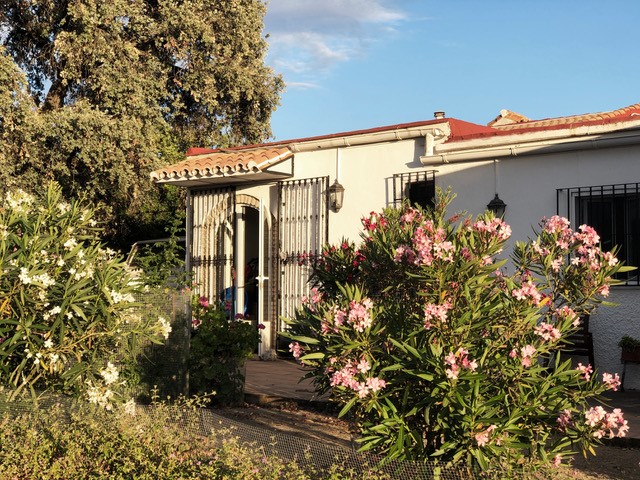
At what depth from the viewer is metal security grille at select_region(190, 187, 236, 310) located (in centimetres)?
1552

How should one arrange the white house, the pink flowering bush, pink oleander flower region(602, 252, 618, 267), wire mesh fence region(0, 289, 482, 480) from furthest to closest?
the white house → pink oleander flower region(602, 252, 618, 267) → wire mesh fence region(0, 289, 482, 480) → the pink flowering bush

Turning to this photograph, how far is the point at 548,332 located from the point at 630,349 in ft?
19.6

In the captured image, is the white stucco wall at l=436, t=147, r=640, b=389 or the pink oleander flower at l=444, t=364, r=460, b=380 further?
Result: the white stucco wall at l=436, t=147, r=640, b=389

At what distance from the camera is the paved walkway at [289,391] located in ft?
29.5

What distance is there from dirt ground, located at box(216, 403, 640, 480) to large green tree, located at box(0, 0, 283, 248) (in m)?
8.07

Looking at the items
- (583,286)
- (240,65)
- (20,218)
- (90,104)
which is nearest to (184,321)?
(20,218)

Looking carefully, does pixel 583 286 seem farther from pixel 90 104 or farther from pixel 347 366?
pixel 90 104

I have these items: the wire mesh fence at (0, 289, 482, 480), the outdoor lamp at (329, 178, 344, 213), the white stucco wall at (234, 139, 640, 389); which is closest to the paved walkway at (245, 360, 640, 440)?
the white stucco wall at (234, 139, 640, 389)

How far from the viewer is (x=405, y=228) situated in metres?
5.80

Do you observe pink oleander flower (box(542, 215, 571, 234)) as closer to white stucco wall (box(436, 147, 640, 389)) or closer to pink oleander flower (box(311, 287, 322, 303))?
pink oleander flower (box(311, 287, 322, 303))

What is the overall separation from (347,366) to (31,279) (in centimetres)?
257

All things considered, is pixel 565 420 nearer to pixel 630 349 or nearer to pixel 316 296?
pixel 316 296

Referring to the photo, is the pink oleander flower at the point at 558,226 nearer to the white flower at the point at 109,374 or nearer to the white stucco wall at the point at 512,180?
the white flower at the point at 109,374

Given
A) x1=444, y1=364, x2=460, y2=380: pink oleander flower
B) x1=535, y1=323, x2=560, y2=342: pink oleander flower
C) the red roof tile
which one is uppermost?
the red roof tile
